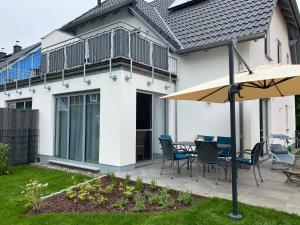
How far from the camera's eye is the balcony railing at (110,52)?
8.12 metres

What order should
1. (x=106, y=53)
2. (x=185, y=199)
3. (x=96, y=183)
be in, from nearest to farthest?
(x=185, y=199), (x=96, y=183), (x=106, y=53)

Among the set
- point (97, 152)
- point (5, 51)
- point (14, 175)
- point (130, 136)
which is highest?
point (5, 51)

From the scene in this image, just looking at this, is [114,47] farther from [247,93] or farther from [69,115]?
[247,93]

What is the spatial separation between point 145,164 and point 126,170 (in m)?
1.17

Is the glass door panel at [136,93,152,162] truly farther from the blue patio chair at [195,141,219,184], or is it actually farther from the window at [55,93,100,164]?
the blue patio chair at [195,141,219,184]

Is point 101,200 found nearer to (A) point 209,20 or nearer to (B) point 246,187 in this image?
(B) point 246,187

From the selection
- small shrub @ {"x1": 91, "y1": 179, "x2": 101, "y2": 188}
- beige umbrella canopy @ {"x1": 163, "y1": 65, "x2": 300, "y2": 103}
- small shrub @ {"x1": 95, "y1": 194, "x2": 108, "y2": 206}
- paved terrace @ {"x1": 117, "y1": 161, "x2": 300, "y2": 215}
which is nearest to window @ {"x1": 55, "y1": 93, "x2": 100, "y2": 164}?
paved terrace @ {"x1": 117, "y1": 161, "x2": 300, "y2": 215}

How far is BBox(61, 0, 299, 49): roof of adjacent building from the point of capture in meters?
8.81

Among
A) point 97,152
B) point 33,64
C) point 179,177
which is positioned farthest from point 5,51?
point 179,177

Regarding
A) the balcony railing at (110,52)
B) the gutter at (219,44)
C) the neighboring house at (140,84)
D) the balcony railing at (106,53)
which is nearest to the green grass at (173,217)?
the neighboring house at (140,84)

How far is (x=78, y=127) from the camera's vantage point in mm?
9133

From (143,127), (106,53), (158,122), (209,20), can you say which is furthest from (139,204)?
(209,20)

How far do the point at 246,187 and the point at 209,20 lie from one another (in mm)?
6915

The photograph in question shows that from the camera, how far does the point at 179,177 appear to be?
282 inches
